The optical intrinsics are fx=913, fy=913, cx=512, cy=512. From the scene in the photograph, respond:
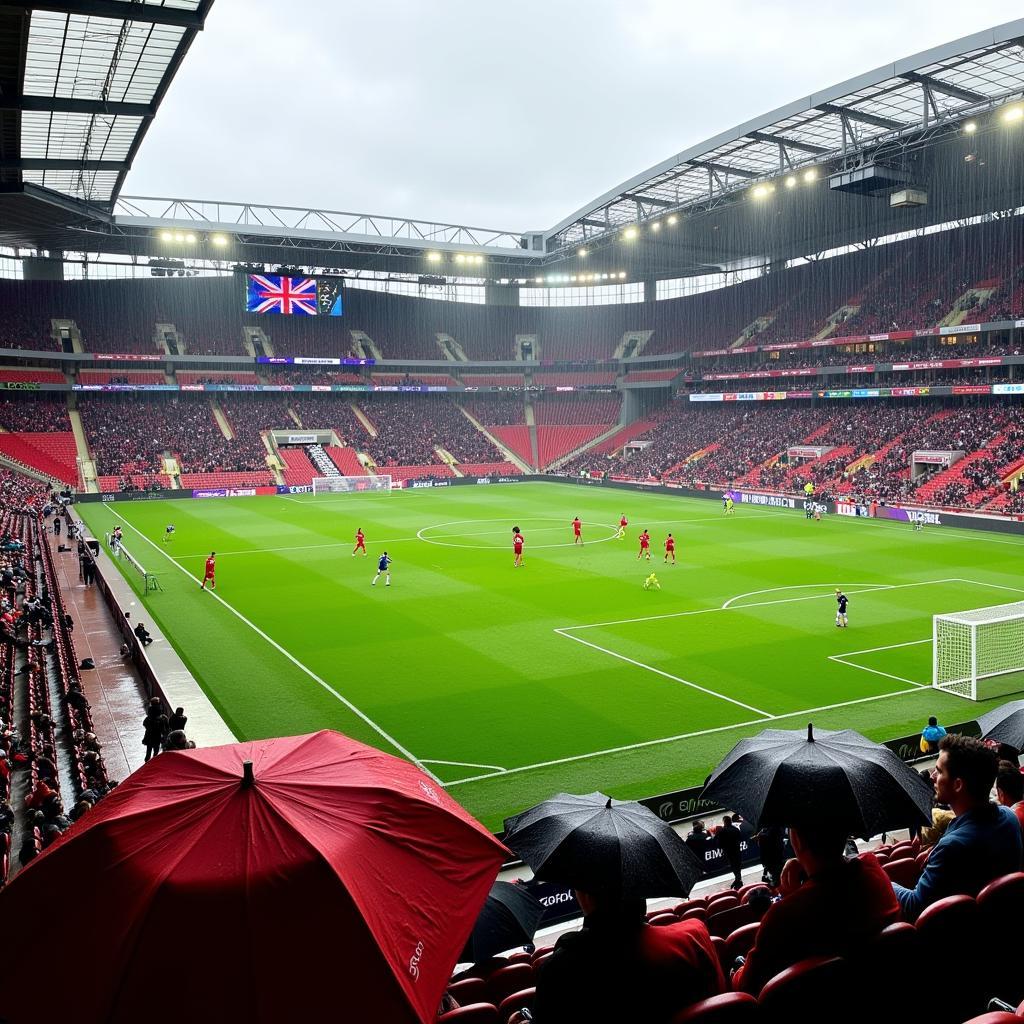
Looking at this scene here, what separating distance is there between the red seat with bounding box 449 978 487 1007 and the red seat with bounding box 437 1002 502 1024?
1.22m

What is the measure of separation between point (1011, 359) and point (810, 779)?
193 ft

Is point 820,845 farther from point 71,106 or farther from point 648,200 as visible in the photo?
point 648,200

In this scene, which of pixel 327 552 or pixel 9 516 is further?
pixel 9 516

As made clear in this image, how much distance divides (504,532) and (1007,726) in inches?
1474

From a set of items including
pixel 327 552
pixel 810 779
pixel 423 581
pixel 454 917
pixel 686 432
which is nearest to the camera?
pixel 454 917

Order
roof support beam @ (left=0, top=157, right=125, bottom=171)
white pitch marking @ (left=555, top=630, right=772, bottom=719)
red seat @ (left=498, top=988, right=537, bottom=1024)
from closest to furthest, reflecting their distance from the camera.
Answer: red seat @ (left=498, top=988, right=537, bottom=1024), white pitch marking @ (left=555, top=630, right=772, bottom=719), roof support beam @ (left=0, top=157, right=125, bottom=171)

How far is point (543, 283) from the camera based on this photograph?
307 ft

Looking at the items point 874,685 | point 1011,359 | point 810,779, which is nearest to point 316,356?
point 1011,359

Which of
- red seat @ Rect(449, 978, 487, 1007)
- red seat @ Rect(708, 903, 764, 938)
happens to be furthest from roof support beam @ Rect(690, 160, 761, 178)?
red seat @ Rect(449, 978, 487, 1007)

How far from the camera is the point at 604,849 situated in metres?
5.66

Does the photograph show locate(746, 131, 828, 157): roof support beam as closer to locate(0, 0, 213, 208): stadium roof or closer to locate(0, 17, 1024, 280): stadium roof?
locate(0, 17, 1024, 280): stadium roof

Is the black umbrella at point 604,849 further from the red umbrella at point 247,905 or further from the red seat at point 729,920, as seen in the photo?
the red seat at point 729,920

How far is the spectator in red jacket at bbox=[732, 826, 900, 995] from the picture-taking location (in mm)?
4262

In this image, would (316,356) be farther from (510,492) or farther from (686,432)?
(686,432)
